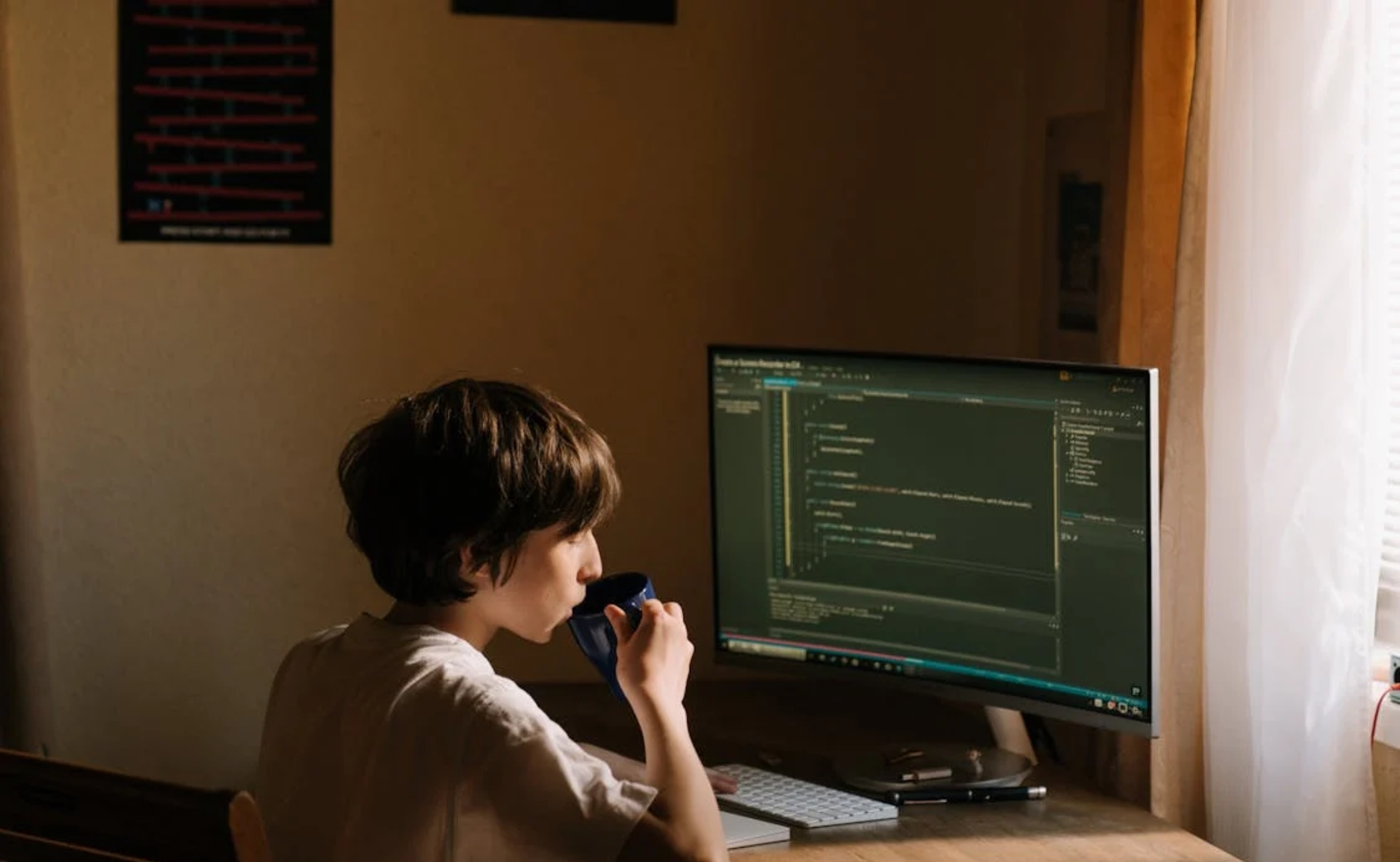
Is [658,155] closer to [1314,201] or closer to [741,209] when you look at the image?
[741,209]

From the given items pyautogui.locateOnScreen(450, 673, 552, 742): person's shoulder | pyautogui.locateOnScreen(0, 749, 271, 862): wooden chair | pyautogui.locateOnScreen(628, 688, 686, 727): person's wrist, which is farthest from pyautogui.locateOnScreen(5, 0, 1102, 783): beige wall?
pyautogui.locateOnScreen(0, 749, 271, 862): wooden chair

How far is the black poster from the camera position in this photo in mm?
2660

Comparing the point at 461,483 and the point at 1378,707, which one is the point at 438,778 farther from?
the point at 1378,707

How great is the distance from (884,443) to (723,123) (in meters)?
0.76

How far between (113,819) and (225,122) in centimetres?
155

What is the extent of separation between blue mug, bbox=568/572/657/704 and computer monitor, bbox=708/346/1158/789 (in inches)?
17.0

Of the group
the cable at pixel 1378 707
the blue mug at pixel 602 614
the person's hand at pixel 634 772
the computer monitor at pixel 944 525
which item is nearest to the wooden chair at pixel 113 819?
the blue mug at pixel 602 614

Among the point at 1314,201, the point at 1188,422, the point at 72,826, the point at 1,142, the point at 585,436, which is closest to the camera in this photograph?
the point at 72,826

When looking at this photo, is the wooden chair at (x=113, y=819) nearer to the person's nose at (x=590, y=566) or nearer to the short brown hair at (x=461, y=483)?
the short brown hair at (x=461, y=483)

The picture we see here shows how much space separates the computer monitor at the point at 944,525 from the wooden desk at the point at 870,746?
0.36ft

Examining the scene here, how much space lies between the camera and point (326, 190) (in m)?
2.67

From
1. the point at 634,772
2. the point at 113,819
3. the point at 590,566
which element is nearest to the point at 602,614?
the point at 590,566

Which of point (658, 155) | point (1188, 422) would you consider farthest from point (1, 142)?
point (1188, 422)

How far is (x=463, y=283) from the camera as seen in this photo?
2.72 m
